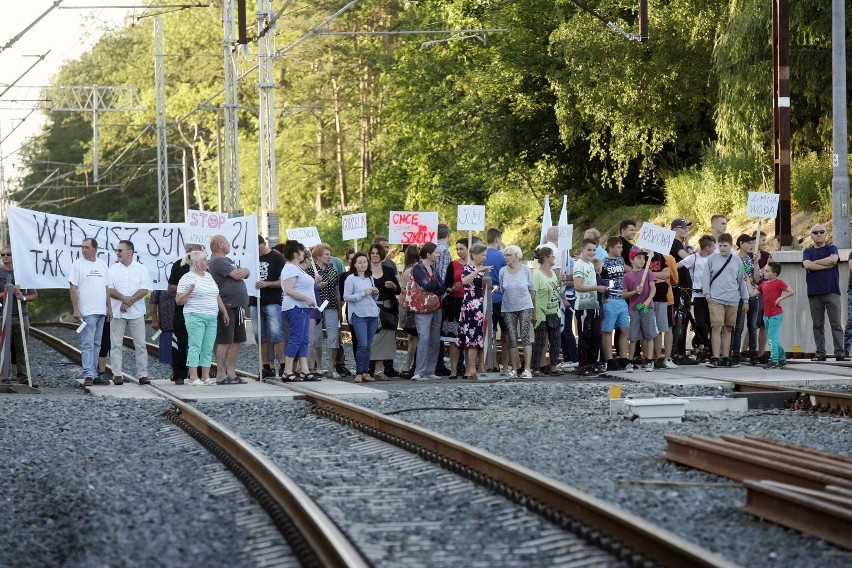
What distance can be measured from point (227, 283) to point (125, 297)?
51.2 inches

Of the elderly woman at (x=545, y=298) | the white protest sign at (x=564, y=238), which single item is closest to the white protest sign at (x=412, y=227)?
the white protest sign at (x=564, y=238)

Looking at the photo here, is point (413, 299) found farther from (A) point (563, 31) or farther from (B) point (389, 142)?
(B) point (389, 142)

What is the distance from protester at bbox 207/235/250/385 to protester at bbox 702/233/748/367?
20.3ft

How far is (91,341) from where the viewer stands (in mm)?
18500

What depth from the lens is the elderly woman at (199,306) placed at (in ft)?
57.6

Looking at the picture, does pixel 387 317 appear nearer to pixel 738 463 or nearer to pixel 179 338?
pixel 179 338

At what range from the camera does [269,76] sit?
35.6 meters

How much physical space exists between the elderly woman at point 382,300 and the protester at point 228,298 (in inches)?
72.6

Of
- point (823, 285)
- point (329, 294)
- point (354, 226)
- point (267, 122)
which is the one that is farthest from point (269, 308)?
point (267, 122)

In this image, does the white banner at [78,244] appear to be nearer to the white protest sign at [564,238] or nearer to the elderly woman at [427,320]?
the elderly woman at [427,320]

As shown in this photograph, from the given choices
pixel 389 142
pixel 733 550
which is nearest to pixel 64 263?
pixel 733 550

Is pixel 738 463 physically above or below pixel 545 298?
below

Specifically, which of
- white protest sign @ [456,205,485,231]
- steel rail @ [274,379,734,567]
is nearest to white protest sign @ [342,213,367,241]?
white protest sign @ [456,205,485,231]

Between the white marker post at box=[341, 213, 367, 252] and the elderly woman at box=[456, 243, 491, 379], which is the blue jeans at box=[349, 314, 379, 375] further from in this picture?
the white marker post at box=[341, 213, 367, 252]
